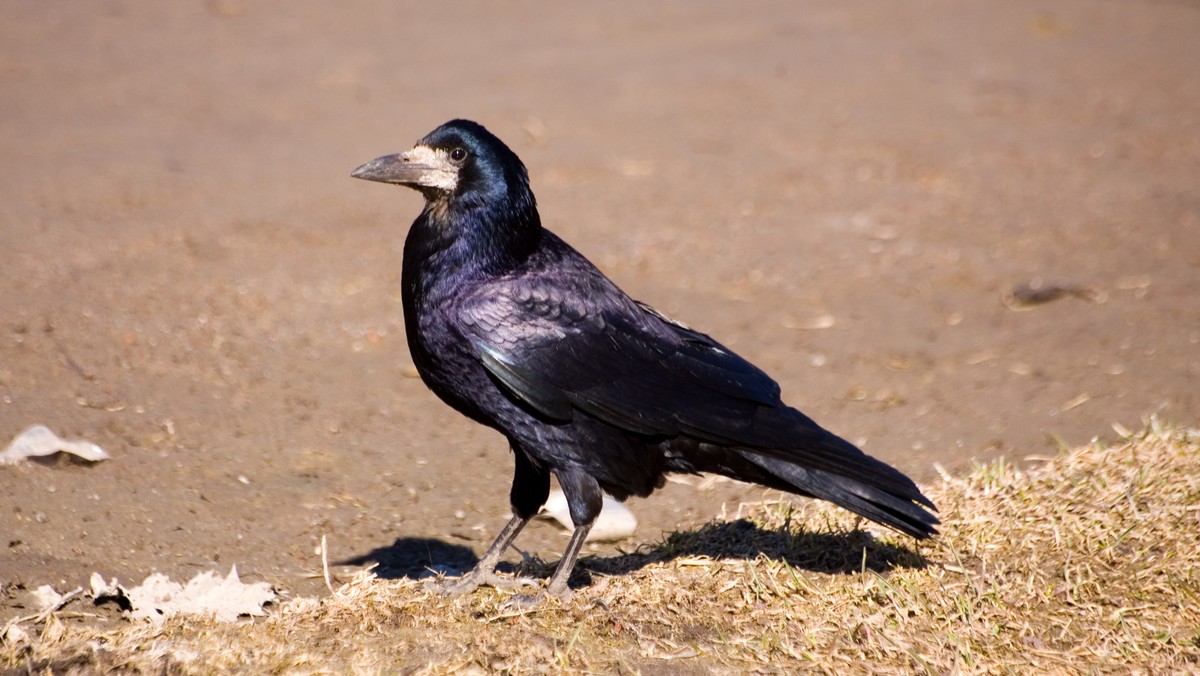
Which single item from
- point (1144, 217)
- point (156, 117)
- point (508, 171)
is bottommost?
point (1144, 217)

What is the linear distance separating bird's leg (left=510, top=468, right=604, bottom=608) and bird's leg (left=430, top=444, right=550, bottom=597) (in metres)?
0.13

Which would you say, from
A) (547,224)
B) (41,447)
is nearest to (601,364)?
(41,447)

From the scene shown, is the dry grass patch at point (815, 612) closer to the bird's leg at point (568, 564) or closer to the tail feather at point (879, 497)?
the bird's leg at point (568, 564)

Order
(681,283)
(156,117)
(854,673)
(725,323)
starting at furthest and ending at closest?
1. (156,117)
2. (681,283)
3. (725,323)
4. (854,673)

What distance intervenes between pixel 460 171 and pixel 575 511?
44.2 inches

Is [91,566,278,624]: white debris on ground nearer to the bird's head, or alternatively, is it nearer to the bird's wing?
the bird's wing

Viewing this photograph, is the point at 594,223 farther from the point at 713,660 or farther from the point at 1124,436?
the point at 713,660

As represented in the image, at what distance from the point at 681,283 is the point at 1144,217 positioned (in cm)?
342

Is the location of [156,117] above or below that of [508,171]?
below

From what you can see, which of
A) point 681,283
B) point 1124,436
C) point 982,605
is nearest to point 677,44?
point 681,283

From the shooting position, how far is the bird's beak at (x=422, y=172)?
4043mm

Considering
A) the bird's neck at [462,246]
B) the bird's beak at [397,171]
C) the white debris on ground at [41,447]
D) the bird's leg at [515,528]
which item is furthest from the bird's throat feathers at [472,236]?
the white debris on ground at [41,447]

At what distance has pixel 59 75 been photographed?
35.9 ft

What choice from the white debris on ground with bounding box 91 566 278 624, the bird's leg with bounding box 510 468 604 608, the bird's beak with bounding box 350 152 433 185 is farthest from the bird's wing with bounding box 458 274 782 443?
the white debris on ground with bounding box 91 566 278 624
